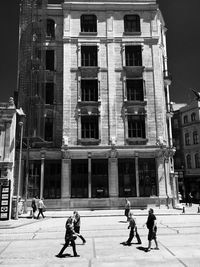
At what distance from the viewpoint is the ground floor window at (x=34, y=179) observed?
3159 centimetres

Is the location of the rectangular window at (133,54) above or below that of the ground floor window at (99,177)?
above

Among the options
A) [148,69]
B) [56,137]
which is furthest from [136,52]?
[56,137]

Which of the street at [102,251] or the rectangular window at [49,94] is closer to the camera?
the street at [102,251]

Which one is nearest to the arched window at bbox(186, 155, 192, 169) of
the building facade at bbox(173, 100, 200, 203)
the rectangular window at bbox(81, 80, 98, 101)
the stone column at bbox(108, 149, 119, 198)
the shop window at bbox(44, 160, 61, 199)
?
the building facade at bbox(173, 100, 200, 203)

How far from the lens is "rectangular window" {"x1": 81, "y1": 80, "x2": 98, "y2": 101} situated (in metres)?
34.0

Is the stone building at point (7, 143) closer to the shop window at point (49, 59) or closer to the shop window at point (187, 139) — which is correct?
the shop window at point (49, 59)

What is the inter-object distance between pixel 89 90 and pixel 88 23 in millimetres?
8916

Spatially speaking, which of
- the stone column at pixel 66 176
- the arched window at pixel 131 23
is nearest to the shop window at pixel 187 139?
the arched window at pixel 131 23

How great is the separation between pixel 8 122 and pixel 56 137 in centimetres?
829

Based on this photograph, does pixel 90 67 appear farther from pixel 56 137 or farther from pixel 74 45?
pixel 56 137

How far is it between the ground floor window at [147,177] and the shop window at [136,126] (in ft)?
10.0

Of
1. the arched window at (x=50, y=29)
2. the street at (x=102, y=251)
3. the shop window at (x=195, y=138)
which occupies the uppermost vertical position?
the arched window at (x=50, y=29)

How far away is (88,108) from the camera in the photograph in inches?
1318

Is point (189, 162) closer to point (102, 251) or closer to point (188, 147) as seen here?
point (188, 147)
